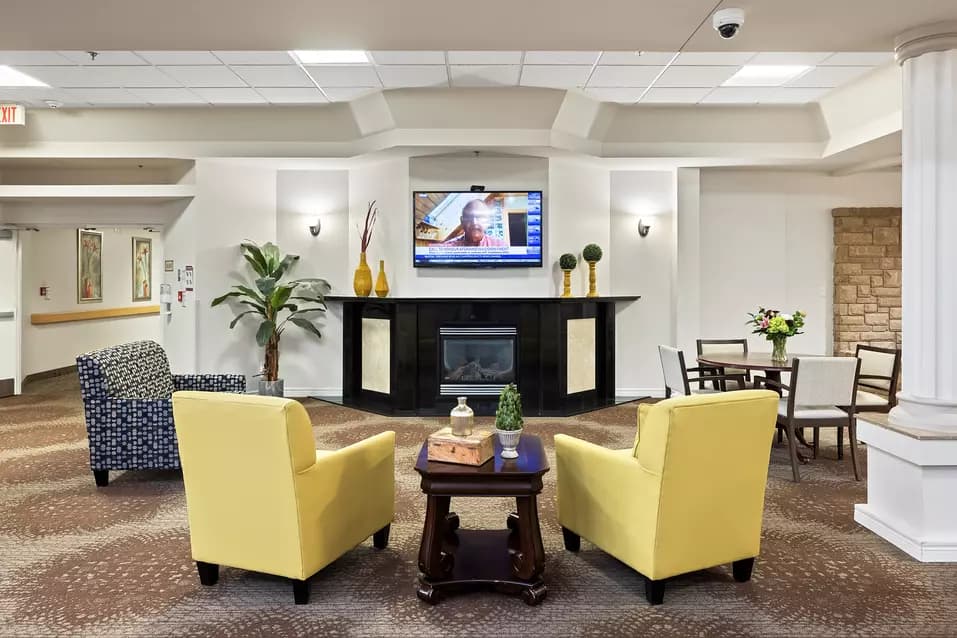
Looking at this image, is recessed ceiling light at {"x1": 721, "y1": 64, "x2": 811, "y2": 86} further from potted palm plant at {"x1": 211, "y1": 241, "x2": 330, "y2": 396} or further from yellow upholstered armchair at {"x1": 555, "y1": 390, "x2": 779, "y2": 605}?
potted palm plant at {"x1": 211, "y1": 241, "x2": 330, "y2": 396}

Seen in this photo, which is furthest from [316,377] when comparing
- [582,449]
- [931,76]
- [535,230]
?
[931,76]

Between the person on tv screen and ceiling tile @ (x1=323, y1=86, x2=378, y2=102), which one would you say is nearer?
ceiling tile @ (x1=323, y1=86, x2=378, y2=102)

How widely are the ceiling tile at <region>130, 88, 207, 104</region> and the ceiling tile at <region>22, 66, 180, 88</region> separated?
172mm

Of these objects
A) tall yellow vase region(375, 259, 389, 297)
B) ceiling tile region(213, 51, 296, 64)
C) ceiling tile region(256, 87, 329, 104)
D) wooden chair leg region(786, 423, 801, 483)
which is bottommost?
wooden chair leg region(786, 423, 801, 483)

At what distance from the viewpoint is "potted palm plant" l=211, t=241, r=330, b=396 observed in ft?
22.4

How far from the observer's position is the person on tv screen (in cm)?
666

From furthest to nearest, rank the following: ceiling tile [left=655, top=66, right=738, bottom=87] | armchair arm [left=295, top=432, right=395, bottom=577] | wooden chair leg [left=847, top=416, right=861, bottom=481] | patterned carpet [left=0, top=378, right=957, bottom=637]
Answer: ceiling tile [left=655, top=66, right=738, bottom=87], wooden chair leg [left=847, top=416, right=861, bottom=481], armchair arm [left=295, top=432, right=395, bottom=577], patterned carpet [left=0, top=378, right=957, bottom=637]

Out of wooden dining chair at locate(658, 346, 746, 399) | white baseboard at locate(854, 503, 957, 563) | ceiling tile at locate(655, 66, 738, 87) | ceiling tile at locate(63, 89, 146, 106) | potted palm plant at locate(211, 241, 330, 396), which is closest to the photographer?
white baseboard at locate(854, 503, 957, 563)

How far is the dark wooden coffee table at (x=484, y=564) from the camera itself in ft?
8.32

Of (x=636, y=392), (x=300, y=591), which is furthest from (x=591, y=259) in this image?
(x=300, y=591)

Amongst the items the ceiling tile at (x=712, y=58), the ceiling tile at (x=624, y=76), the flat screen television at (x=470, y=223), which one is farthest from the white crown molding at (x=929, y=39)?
the flat screen television at (x=470, y=223)

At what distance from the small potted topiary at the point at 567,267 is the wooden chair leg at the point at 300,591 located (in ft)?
15.1

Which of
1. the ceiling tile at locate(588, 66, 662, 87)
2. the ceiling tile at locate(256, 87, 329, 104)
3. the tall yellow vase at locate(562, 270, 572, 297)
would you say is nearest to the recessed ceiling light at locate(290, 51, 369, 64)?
the ceiling tile at locate(256, 87, 329, 104)

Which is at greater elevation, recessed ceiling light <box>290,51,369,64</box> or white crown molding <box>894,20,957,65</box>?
recessed ceiling light <box>290,51,369,64</box>
